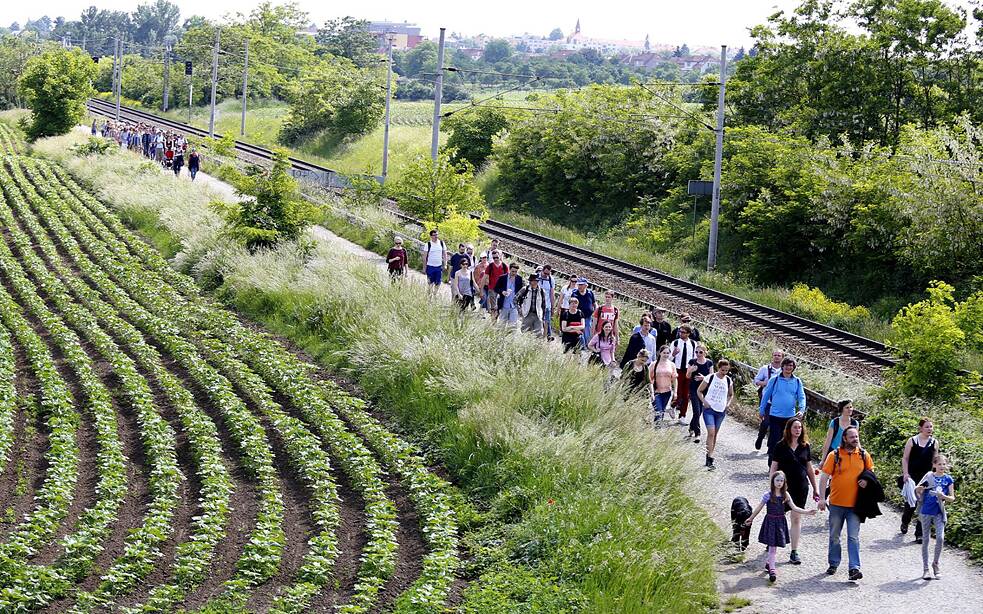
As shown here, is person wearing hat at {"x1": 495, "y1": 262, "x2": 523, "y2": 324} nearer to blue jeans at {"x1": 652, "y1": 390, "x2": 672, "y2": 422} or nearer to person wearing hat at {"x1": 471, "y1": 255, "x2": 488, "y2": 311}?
person wearing hat at {"x1": 471, "y1": 255, "x2": 488, "y2": 311}

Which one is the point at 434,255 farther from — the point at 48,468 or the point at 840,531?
the point at 840,531

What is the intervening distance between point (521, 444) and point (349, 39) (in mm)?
119425

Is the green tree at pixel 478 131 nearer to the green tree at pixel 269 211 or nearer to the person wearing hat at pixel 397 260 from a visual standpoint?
the green tree at pixel 269 211

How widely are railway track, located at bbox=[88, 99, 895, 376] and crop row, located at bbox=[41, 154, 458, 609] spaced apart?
1090 cm

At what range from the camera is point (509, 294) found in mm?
20344

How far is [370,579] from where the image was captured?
1083 cm

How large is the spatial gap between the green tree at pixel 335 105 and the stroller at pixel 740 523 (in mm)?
55972

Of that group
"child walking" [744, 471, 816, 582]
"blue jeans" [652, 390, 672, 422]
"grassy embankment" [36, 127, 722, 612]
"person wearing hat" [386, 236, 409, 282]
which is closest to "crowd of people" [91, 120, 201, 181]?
"grassy embankment" [36, 127, 722, 612]

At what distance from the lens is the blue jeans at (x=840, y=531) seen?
1142 cm

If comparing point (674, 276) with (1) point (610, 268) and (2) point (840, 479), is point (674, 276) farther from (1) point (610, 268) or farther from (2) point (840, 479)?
(2) point (840, 479)

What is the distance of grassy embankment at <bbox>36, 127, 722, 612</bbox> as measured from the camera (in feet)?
35.2

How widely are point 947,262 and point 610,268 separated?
28.8 ft

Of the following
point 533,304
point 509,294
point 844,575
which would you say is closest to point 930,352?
point 533,304

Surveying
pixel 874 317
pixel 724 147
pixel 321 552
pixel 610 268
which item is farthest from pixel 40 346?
pixel 724 147
